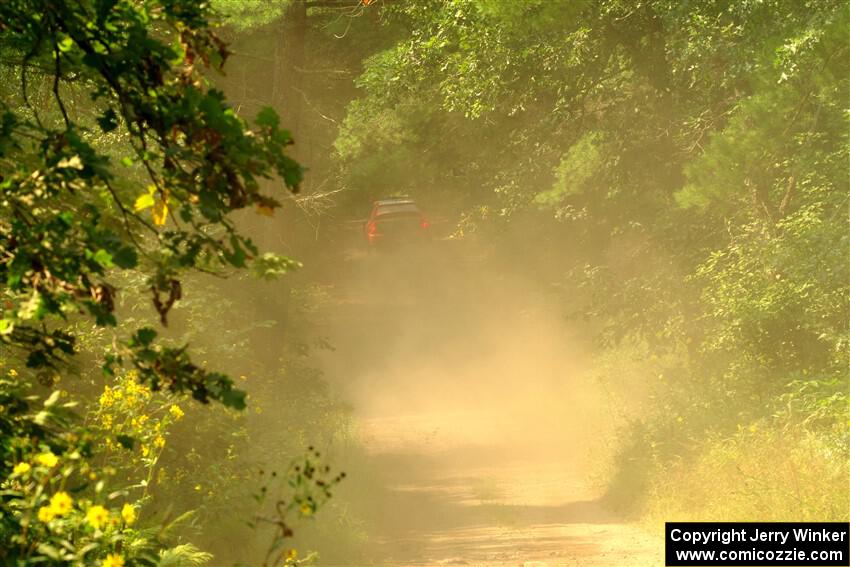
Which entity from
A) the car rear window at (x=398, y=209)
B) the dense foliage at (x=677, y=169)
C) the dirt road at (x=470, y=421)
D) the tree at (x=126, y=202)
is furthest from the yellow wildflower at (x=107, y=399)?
the car rear window at (x=398, y=209)

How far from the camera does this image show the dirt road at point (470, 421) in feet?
49.8

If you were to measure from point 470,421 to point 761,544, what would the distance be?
53.1ft

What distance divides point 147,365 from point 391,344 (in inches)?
1294

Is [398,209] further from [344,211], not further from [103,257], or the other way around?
[103,257]

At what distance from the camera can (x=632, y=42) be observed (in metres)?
19.7

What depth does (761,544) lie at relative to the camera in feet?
39.9

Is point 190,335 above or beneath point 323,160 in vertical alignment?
beneath

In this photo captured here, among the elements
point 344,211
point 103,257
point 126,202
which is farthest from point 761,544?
point 344,211

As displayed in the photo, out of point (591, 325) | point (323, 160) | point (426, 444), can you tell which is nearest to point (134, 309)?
point (426, 444)

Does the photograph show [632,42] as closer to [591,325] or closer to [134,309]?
[134,309]

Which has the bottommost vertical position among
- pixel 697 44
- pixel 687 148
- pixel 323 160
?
pixel 697 44

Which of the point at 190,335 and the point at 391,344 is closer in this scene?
the point at 190,335

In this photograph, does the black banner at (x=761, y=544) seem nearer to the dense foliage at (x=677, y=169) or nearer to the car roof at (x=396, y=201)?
the dense foliage at (x=677, y=169)

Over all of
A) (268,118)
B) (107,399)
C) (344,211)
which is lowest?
(268,118)
